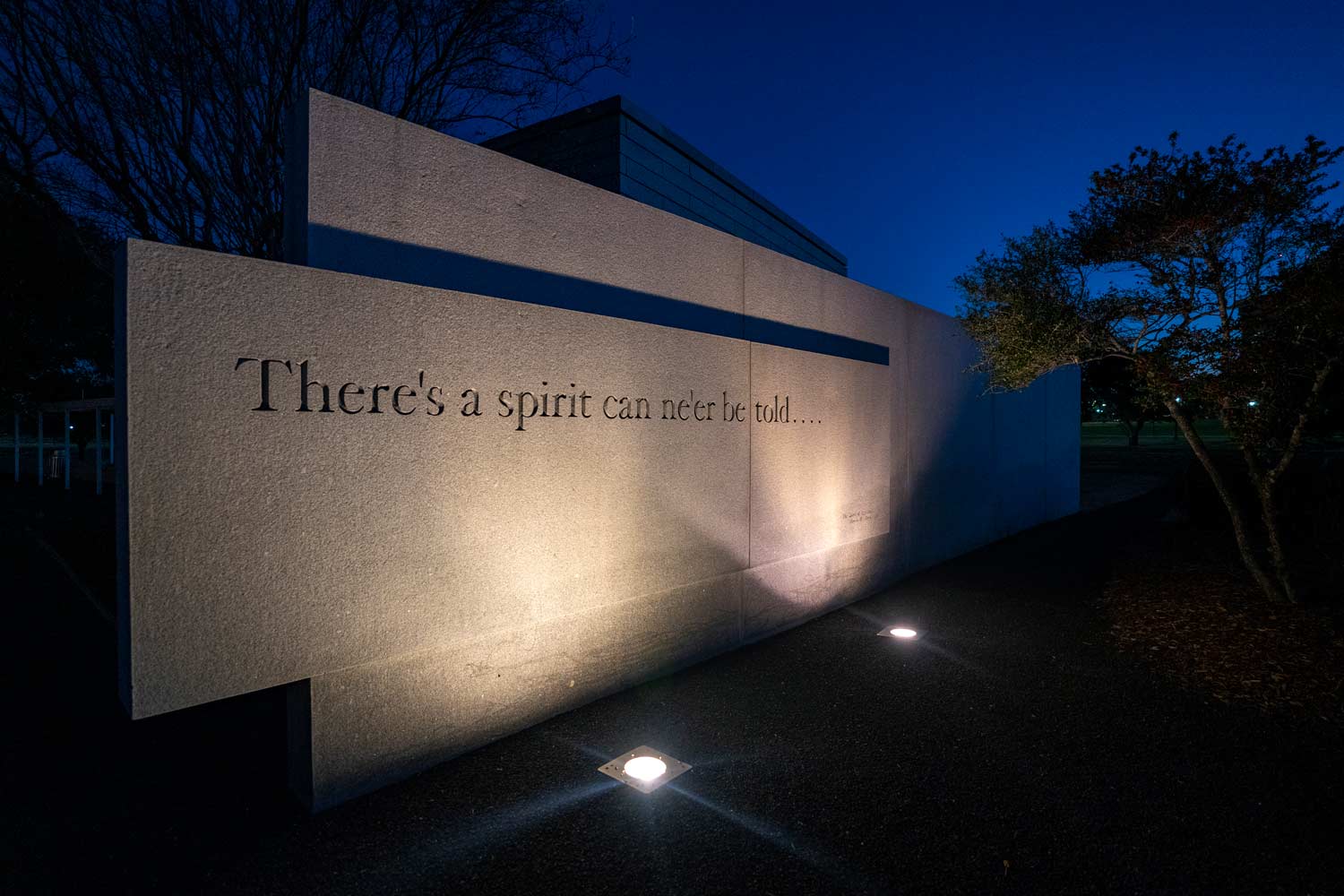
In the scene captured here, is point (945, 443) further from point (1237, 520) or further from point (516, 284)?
point (516, 284)

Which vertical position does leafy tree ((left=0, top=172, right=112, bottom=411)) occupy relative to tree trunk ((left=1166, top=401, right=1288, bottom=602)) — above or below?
above

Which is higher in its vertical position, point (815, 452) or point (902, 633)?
point (815, 452)

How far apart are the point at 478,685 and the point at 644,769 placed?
3.27 ft

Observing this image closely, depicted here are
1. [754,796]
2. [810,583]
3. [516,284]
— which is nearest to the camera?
[754,796]

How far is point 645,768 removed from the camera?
3221mm

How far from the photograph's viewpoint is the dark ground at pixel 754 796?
7.95 ft

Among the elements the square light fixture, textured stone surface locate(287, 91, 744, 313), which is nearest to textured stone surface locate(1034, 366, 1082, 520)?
textured stone surface locate(287, 91, 744, 313)

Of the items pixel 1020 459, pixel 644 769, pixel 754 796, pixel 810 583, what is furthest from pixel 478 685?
pixel 1020 459

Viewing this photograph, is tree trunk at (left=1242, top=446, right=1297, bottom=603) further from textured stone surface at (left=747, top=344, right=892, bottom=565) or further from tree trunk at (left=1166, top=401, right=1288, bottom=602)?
textured stone surface at (left=747, top=344, right=892, bottom=565)

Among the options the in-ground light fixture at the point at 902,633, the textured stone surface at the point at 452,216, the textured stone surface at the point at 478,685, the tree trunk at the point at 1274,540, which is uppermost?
the textured stone surface at the point at 452,216

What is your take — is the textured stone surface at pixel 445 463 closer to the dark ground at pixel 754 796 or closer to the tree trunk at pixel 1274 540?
the dark ground at pixel 754 796

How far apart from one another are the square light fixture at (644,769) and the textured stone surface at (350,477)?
35.5 inches

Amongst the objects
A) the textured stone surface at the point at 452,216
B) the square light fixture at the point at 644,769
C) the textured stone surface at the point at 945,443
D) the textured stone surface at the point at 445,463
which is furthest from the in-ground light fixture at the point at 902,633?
Answer: the textured stone surface at the point at 452,216

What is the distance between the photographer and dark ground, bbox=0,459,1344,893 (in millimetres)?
2422
